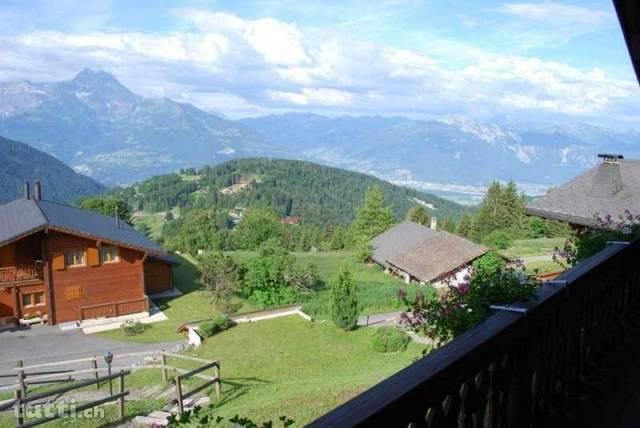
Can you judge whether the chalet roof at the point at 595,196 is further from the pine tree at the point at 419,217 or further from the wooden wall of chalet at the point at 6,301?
the pine tree at the point at 419,217

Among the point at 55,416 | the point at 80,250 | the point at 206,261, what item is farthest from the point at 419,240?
the point at 55,416

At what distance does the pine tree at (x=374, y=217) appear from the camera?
4744cm

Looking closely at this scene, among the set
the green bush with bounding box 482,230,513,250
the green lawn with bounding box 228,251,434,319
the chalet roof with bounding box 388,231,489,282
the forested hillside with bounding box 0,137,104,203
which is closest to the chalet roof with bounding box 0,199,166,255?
the green lawn with bounding box 228,251,434,319

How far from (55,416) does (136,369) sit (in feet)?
21.7

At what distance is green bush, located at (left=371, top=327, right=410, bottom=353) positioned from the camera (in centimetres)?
1620

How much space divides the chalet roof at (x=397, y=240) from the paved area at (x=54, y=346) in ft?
70.9

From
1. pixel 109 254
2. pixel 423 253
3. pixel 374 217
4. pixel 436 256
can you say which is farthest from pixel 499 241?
pixel 109 254

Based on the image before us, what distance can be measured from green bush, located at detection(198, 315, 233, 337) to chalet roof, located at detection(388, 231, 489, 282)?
1422cm

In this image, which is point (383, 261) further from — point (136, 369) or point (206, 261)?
point (136, 369)

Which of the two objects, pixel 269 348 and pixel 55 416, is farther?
pixel 269 348

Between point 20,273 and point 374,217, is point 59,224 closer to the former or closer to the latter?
point 20,273

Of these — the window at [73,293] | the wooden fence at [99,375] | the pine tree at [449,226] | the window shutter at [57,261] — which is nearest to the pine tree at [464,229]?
the pine tree at [449,226]

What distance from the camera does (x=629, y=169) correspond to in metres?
13.4

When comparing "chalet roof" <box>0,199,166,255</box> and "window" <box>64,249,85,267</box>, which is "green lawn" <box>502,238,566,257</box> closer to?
"chalet roof" <box>0,199,166,255</box>
